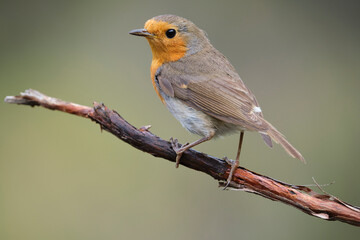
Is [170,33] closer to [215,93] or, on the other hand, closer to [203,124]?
[215,93]

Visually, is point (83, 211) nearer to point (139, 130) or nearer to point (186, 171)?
point (186, 171)

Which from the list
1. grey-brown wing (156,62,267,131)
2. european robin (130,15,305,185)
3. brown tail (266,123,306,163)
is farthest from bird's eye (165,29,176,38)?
brown tail (266,123,306,163)

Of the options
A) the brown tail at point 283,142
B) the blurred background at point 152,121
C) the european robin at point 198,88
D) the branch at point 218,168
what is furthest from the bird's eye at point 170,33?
the blurred background at point 152,121

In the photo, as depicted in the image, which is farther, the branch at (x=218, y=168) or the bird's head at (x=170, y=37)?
the bird's head at (x=170, y=37)

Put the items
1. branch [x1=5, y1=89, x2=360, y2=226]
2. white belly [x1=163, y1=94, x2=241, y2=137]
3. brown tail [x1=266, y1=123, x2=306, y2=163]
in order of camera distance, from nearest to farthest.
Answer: branch [x1=5, y1=89, x2=360, y2=226], brown tail [x1=266, y1=123, x2=306, y2=163], white belly [x1=163, y1=94, x2=241, y2=137]

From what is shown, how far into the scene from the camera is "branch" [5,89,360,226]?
2.82 m

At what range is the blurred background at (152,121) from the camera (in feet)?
16.9

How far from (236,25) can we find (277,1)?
0.62 meters

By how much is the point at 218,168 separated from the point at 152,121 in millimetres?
2503

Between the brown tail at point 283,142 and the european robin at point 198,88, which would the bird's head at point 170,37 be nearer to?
the european robin at point 198,88

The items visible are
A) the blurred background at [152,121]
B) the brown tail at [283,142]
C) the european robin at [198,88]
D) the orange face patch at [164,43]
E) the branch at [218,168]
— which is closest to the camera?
the branch at [218,168]

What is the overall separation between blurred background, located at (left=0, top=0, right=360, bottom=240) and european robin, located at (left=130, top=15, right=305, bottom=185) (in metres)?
1.59

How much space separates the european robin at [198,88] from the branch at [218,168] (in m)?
0.08

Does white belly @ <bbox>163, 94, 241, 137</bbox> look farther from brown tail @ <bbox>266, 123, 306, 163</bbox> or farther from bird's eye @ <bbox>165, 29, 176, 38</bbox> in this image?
bird's eye @ <bbox>165, 29, 176, 38</bbox>
